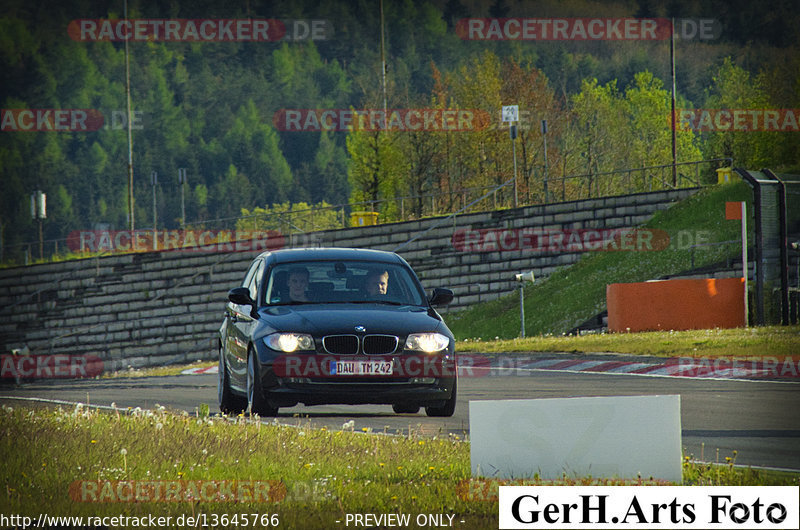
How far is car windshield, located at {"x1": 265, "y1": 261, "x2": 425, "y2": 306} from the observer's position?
48.1ft

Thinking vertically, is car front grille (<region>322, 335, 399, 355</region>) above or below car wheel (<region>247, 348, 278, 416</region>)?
above

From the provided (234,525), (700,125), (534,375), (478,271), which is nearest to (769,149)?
(700,125)

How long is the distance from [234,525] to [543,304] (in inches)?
1548

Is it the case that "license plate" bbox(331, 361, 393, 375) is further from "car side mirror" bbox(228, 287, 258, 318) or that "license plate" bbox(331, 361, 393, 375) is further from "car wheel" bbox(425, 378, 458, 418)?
"car side mirror" bbox(228, 287, 258, 318)

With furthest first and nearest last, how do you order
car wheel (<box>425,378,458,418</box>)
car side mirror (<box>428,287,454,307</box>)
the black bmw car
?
1. car side mirror (<box>428,287,454,307</box>)
2. car wheel (<box>425,378,458,418</box>)
3. the black bmw car

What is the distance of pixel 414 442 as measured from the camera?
12.0m

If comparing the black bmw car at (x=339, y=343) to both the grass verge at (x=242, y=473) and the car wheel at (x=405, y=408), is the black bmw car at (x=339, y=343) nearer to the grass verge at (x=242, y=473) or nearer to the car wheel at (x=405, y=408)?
the car wheel at (x=405, y=408)

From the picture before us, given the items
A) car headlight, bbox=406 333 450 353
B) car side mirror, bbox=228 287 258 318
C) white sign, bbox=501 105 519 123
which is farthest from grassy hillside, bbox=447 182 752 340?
car headlight, bbox=406 333 450 353

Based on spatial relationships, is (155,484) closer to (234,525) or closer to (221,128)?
(234,525)

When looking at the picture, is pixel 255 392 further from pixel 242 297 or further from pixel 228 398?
pixel 228 398

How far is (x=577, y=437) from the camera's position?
9.56 meters

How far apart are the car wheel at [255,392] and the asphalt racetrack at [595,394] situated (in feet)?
1.37

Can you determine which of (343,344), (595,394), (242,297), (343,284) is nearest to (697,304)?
(595,394)

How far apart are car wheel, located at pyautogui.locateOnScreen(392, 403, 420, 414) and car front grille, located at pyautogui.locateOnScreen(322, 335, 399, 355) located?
1.37 meters
